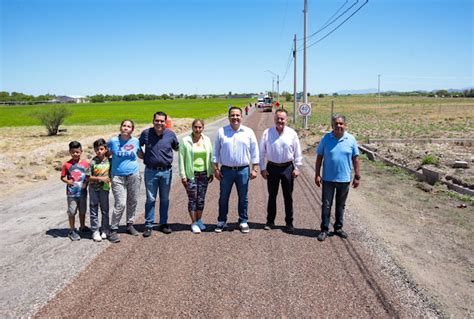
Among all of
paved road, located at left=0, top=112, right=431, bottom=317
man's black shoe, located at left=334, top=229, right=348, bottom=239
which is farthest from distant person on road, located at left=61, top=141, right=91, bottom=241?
man's black shoe, located at left=334, top=229, right=348, bottom=239

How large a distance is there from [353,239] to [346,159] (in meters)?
1.15

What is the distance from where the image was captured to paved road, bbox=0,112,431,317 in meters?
3.77

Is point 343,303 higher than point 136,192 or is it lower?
lower

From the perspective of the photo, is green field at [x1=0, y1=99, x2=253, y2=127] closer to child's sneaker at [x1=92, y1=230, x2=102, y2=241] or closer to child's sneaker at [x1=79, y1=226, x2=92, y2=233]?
child's sneaker at [x1=79, y1=226, x2=92, y2=233]

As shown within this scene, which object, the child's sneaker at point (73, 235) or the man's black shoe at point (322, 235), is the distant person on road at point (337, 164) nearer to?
the man's black shoe at point (322, 235)

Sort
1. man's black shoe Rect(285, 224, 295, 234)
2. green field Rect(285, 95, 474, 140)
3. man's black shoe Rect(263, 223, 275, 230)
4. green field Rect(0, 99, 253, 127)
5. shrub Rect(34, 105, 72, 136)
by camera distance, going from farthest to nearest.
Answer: green field Rect(0, 99, 253, 127) → shrub Rect(34, 105, 72, 136) → green field Rect(285, 95, 474, 140) → man's black shoe Rect(263, 223, 275, 230) → man's black shoe Rect(285, 224, 295, 234)

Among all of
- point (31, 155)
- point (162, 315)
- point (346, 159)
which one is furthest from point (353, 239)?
point (31, 155)

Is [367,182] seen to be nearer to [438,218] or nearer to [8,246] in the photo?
[438,218]

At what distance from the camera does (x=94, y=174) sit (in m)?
5.61

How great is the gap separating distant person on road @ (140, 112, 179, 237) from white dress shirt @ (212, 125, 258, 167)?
70 centimetres

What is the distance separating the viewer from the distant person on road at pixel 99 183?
5590mm

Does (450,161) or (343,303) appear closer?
(343,303)

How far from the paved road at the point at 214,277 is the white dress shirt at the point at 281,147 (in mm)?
1116

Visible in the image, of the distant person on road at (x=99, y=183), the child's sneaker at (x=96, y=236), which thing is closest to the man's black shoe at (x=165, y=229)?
the distant person on road at (x=99, y=183)
